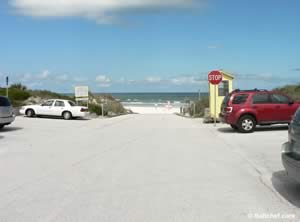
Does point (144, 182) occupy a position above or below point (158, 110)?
above

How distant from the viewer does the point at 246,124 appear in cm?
1944

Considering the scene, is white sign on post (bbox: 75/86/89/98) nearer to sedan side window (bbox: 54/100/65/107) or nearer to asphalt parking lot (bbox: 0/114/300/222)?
sedan side window (bbox: 54/100/65/107)

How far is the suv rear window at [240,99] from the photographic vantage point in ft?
64.4

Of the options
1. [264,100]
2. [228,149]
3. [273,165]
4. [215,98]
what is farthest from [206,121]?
[273,165]

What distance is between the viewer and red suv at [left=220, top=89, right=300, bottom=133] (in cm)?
1945

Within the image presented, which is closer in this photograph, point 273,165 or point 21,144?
point 273,165

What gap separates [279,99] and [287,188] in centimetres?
1271

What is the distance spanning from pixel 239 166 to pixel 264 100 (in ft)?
32.6

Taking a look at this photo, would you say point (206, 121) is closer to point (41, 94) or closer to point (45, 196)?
point (45, 196)

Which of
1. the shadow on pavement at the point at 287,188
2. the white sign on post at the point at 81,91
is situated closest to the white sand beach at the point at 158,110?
the white sign on post at the point at 81,91

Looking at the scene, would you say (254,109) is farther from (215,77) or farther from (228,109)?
(215,77)

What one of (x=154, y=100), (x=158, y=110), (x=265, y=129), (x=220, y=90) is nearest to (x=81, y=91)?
(x=220, y=90)

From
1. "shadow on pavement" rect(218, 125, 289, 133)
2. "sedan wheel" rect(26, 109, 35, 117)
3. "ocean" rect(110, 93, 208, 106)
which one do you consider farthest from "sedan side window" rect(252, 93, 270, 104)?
"ocean" rect(110, 93, 208, 106)

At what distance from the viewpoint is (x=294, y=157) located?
715 centimetres
